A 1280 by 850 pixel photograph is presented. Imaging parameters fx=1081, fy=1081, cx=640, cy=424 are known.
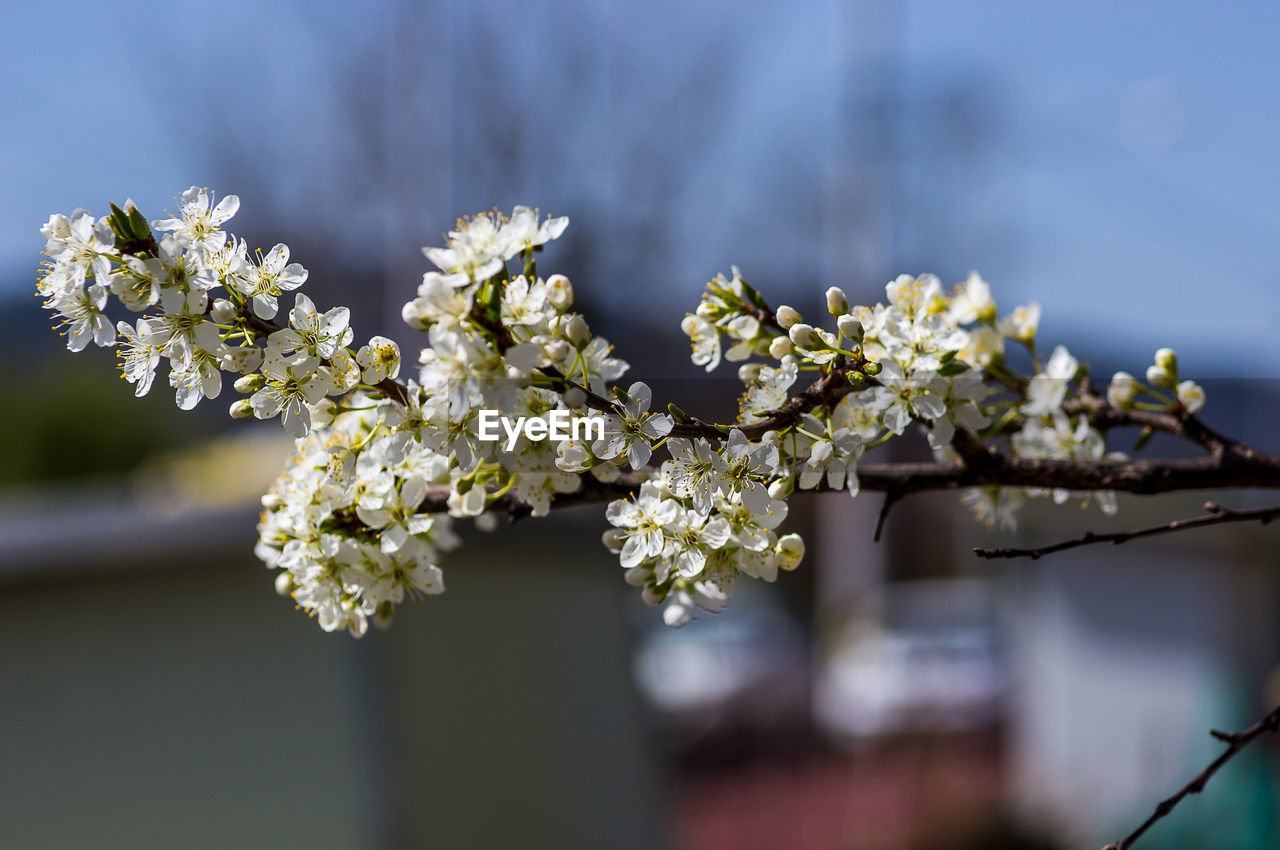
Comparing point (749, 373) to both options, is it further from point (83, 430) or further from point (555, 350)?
point (83, 430)

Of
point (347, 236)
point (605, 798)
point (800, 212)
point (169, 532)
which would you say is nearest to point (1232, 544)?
point (800, 212)

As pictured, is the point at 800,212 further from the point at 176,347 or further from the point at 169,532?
the point at 176,347

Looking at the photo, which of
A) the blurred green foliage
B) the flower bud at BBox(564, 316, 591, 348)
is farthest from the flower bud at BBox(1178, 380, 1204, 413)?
the blurred green foliage

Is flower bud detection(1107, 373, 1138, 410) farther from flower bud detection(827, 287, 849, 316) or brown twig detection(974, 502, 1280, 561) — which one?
flower bud detection(827, 287, 849, 316)

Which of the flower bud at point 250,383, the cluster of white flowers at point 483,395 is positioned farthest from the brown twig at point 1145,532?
the flower bud at point 250,383

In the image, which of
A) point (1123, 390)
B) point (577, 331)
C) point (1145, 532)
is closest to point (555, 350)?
point (577, 331)

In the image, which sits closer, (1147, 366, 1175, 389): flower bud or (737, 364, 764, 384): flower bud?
(737, 364, 764, 384): flower bud
